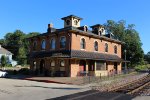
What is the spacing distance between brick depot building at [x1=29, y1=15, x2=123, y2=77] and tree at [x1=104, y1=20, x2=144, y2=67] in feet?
82.4

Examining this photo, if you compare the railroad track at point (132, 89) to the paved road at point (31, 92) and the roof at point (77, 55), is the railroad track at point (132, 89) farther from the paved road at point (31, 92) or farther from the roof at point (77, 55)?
the roof at point (77, 55)

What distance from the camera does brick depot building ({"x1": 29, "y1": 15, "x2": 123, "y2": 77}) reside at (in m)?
36.2

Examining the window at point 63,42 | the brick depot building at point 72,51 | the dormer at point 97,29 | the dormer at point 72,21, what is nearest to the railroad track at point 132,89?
the brick depot building at point 72,51

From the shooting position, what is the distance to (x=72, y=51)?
36000 mm

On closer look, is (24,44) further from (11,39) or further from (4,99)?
(4,99)

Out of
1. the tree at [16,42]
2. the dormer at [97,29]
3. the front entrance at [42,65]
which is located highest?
the tree at [16,42]

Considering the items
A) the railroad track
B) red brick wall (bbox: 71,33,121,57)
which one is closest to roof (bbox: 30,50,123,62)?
red brick wall (bbox: 71,33,121,57)

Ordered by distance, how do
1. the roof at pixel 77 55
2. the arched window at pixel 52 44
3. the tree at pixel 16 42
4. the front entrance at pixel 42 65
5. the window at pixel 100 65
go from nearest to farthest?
1. the roof at pixel 77 55
2. the arched window at pixel 52 44
3. the front entrance at pixel 42 65
4. the window at pixel 100 65
5. the tree at pixel 16 42

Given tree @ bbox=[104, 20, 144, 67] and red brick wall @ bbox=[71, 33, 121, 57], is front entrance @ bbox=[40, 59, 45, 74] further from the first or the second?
tree @ bbox=[104, 20, 144, 67]

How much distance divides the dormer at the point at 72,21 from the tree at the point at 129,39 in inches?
1208

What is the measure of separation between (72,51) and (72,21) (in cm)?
669

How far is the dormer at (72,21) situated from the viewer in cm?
4047

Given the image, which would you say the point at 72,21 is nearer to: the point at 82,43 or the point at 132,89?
the point at 82,43

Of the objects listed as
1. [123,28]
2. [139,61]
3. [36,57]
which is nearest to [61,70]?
[36,57]
